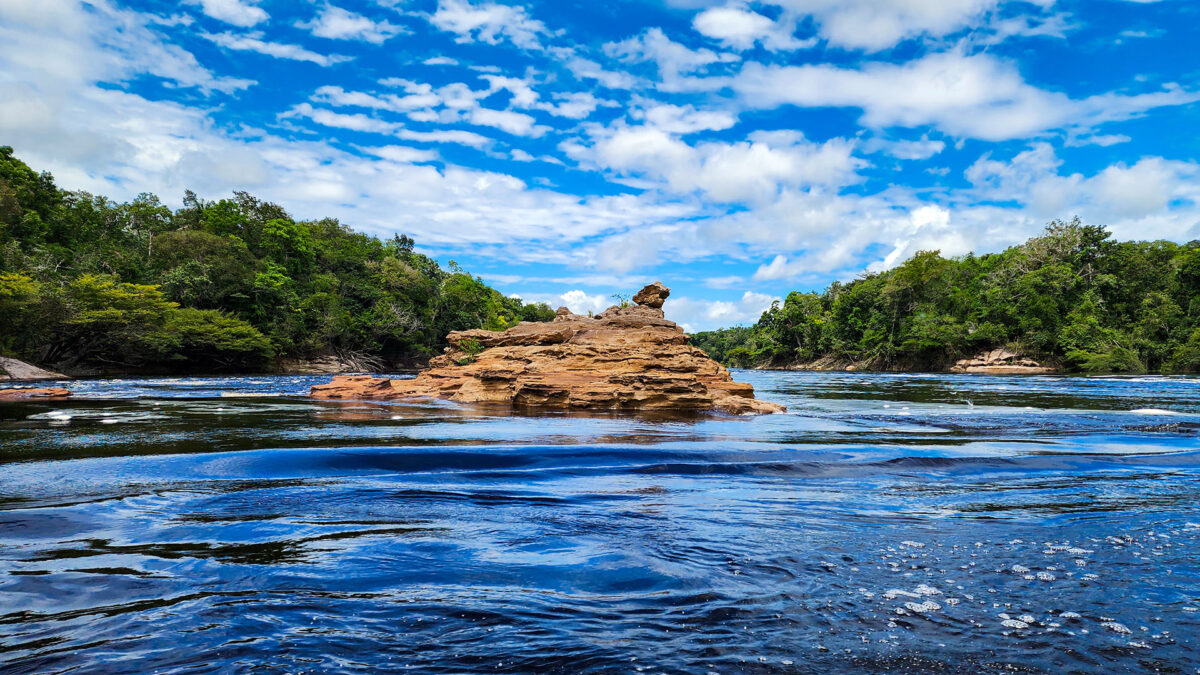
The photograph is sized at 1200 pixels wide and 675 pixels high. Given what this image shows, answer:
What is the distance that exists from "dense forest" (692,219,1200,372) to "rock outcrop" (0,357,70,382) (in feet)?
237

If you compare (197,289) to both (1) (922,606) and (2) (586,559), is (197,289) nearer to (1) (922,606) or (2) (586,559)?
(2) (586,559)

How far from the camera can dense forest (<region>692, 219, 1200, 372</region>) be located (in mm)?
52406

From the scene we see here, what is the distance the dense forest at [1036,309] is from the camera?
5241cm

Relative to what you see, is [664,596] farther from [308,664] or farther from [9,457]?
[9,457]

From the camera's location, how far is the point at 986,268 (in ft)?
251

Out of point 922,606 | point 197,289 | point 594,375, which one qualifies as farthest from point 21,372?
point 922,606

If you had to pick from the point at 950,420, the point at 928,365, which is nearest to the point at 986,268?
the point at 928,365

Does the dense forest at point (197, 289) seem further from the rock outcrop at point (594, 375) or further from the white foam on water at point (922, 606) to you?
the white foam on water at point (922, 606)

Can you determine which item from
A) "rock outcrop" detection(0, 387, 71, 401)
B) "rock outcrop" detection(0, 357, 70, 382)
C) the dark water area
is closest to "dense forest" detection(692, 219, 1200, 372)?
the dark water area

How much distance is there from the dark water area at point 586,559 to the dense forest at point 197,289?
32478 mm

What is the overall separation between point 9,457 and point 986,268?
91001 millimetres

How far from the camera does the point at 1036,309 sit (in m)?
58.1

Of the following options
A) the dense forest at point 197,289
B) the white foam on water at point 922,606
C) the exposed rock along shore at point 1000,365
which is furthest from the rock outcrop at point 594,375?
the exposed rock along shore at point 1000,365

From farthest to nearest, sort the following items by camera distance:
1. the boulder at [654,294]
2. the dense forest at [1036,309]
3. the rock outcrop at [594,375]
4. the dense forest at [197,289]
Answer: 1. the dense forest at [1036,309]
2. the dense forest at [197,289]
3. the boulder at [654,294]
4. the rock outcrop at [594,375]
